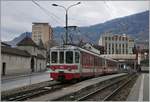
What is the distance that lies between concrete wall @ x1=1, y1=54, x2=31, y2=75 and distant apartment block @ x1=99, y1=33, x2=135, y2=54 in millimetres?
46359

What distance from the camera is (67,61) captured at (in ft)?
83.7

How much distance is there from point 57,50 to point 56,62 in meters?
0.98

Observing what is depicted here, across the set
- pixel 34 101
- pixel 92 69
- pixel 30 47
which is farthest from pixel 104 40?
pixel 34 101

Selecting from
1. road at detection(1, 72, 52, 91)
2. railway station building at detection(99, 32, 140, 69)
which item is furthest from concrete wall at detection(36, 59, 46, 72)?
road at detection(1, 72, 52, 91)

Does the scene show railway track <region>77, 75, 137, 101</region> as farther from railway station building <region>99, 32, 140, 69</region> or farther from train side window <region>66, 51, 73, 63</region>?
railway station building <region>99, 32, 140, 69</region>

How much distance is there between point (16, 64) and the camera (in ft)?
198

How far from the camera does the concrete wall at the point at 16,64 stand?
5597 centimetres

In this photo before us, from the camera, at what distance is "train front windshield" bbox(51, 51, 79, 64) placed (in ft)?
83.7

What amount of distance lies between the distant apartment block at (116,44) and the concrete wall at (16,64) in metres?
46.4

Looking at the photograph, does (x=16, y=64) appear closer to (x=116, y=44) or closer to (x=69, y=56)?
(x=69, y=56)

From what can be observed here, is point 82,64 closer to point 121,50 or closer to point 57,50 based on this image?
point 57,50

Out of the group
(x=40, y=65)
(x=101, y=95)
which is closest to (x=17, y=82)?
(x=101, y=95)

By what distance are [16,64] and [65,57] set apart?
118 ft

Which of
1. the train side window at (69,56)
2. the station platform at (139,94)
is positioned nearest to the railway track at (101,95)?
the station platform at (139,94)
